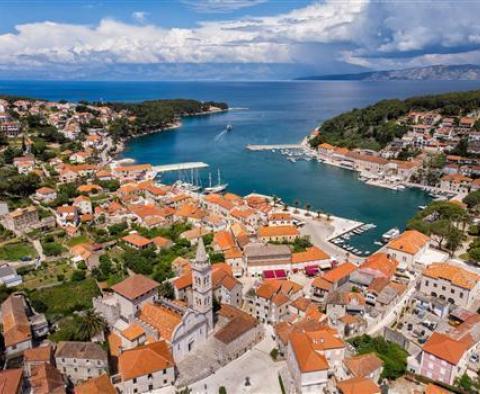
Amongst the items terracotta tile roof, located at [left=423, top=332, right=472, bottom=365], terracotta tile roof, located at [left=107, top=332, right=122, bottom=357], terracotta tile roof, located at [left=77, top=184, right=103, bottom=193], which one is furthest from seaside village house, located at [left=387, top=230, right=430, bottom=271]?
terracotta tile roof, located at [left=77, top=184, right=103, bottom=193]

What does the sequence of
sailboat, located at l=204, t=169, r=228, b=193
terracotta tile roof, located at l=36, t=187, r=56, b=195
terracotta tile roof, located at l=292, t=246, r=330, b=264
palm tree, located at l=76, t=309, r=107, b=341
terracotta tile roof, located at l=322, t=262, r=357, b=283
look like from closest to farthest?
palm tree, located at l=76, t=309, r=107, b=341 < terracotta tile roof, located at l=322, t=262, r=357, b=283 < terracotta tile roof, located at l=292, t=246, r=330, b=264 < terracotta tile roof, located at l=36, t=187, r=56, b=195 < sailboat, located at l=204, t=169, r=228, b=193

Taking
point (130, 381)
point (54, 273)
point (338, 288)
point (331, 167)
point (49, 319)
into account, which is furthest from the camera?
point (331, 167)

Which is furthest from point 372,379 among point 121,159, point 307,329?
point 121,159

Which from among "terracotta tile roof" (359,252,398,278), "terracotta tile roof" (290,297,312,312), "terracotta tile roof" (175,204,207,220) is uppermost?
"terracotta tile roof" (175,204,207,220)

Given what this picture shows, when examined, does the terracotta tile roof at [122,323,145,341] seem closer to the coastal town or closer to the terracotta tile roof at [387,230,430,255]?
the coastal town

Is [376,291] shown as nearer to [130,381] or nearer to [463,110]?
[130,381]

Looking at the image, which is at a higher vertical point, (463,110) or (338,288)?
(463,110)

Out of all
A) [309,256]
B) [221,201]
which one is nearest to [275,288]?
[309,256]

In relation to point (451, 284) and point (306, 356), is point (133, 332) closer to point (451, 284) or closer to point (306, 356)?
point (306, 356)
